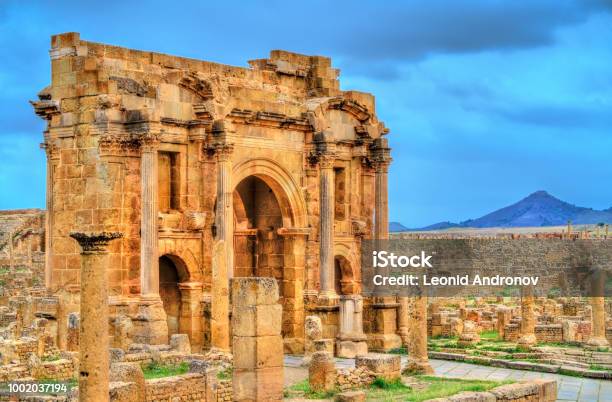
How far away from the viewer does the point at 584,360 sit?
1069 inches

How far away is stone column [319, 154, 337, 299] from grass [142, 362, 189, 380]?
712cm

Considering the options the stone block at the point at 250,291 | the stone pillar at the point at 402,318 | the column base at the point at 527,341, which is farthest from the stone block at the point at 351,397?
the stone pillar at the point at 402,318

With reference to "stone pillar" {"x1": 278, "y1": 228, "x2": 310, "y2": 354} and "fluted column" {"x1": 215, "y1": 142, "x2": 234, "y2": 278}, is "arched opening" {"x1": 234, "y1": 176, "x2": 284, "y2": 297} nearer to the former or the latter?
"stone pillar" {"x1": 278, "y1": 228, "x2": 310, "y2": 354}

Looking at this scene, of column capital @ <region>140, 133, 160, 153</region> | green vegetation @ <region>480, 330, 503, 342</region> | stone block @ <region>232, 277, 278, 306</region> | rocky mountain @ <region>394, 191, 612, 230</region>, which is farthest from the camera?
rocky mountain @ <region>394, 191, 612, 230</region>

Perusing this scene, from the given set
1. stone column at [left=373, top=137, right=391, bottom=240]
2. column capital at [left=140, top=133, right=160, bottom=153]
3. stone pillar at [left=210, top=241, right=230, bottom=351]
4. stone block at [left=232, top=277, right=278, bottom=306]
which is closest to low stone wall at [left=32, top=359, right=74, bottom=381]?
stone pillar at [left=210, top=241, right=230, bottom=351]

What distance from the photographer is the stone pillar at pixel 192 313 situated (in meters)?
25.7

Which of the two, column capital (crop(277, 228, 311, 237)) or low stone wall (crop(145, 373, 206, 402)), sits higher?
column capital (crop(277, 228, 311, 237))

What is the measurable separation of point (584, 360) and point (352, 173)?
7.58 m

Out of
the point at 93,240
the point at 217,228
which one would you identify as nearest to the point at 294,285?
the point at 217,228

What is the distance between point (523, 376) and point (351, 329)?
16.1 ft

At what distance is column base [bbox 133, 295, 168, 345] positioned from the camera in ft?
78.7

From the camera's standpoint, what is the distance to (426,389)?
21.9 meters

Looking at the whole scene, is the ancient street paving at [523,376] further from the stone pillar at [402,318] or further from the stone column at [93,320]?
the stone column at [93,320]

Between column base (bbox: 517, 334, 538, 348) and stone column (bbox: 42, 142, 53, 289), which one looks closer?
stone column (bbox: 42, 142, 53, 289)
